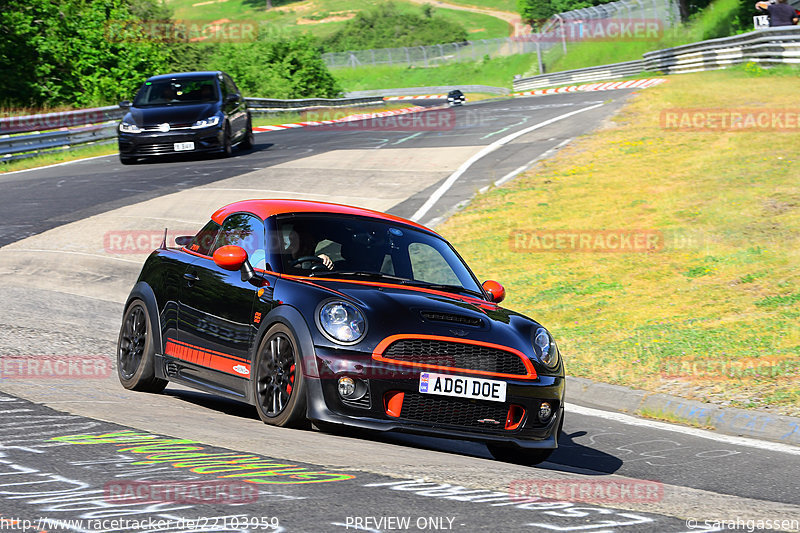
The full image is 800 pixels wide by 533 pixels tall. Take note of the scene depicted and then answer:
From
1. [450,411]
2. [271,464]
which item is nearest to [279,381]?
[450,411]

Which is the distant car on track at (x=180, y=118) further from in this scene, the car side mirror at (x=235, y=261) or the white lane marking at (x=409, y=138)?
the car side mirror at (x=235, y=261)

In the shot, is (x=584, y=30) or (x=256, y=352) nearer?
(x=256, y=352)

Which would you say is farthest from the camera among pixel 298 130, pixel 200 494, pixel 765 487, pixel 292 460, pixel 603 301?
pixel 298 130

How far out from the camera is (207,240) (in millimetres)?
8219

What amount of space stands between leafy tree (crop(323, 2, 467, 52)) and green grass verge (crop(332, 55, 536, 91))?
1510cm

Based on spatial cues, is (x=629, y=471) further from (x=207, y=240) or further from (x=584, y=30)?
(x=584, y=30)

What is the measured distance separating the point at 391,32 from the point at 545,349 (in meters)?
104

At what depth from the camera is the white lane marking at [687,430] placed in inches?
295

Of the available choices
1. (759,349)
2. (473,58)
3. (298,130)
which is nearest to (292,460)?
(759,349)

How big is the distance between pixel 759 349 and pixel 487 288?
3117mm

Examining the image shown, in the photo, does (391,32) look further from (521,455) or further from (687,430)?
(521,455)

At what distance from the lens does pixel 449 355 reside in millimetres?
6469
